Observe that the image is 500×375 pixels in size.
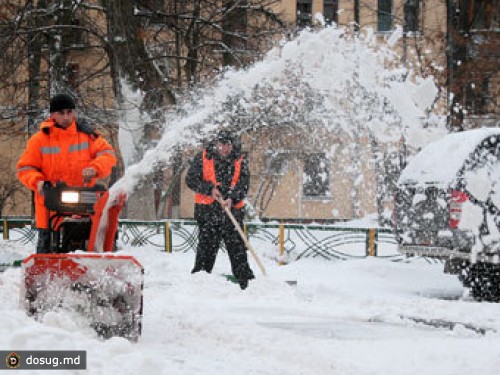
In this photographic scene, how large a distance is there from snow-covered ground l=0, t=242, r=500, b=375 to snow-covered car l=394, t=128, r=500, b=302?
0.45 m

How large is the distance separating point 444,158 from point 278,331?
3.95 metres

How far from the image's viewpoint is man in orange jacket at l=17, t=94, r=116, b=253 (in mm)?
6867

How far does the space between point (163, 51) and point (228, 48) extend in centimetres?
280

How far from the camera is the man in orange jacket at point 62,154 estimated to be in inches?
270

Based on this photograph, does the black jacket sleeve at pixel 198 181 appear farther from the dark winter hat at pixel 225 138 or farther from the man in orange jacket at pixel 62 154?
the man in orange jacket at pixel 62 154

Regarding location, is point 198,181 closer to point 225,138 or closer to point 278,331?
point 225,138

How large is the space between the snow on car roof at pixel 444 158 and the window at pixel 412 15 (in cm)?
1309

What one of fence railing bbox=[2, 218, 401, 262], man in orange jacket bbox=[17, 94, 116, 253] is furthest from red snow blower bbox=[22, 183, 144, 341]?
fence railing bbox=[2, 218, 401, 262]

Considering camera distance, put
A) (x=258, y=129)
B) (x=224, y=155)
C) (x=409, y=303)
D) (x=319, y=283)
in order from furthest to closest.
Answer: (x=258, y=129), (x=319, y=283), (x=224, y=155), (x=409, y=303)

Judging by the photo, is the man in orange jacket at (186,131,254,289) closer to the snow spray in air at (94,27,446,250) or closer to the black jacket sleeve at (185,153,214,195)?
the black jacket sleeve at (185,153,214,195)

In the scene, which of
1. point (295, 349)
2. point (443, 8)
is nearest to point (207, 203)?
point (295, 349)

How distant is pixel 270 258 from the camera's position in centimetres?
1537

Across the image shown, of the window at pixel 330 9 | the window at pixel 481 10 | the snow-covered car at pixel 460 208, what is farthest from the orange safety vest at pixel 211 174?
the window at pixel 330 9

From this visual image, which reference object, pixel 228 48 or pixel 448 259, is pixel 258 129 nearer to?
pixel 228 48
